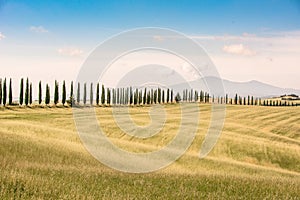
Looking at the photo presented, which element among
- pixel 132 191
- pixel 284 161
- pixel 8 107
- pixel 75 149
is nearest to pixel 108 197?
pixel 132 191

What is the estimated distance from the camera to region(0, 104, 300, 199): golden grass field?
10.1m

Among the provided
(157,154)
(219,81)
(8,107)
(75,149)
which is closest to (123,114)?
(157,154)

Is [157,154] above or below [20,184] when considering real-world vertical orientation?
below

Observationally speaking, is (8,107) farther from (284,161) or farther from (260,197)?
(260,197)

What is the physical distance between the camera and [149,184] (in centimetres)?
1187

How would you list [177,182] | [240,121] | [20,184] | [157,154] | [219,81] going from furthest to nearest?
[240,121]
[157,154]
[219,81]
[177,182]
[20,184]

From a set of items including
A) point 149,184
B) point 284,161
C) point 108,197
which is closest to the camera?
point 108,197

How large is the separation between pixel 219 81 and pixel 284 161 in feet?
87.2

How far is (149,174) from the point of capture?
15.9 metres

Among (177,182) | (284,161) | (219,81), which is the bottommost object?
(284,161)

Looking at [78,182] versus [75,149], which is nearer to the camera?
[78,182]

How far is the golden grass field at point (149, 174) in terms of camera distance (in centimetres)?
1008

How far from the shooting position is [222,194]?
10.8m

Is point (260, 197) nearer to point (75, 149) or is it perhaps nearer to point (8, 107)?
point (75, 149)
